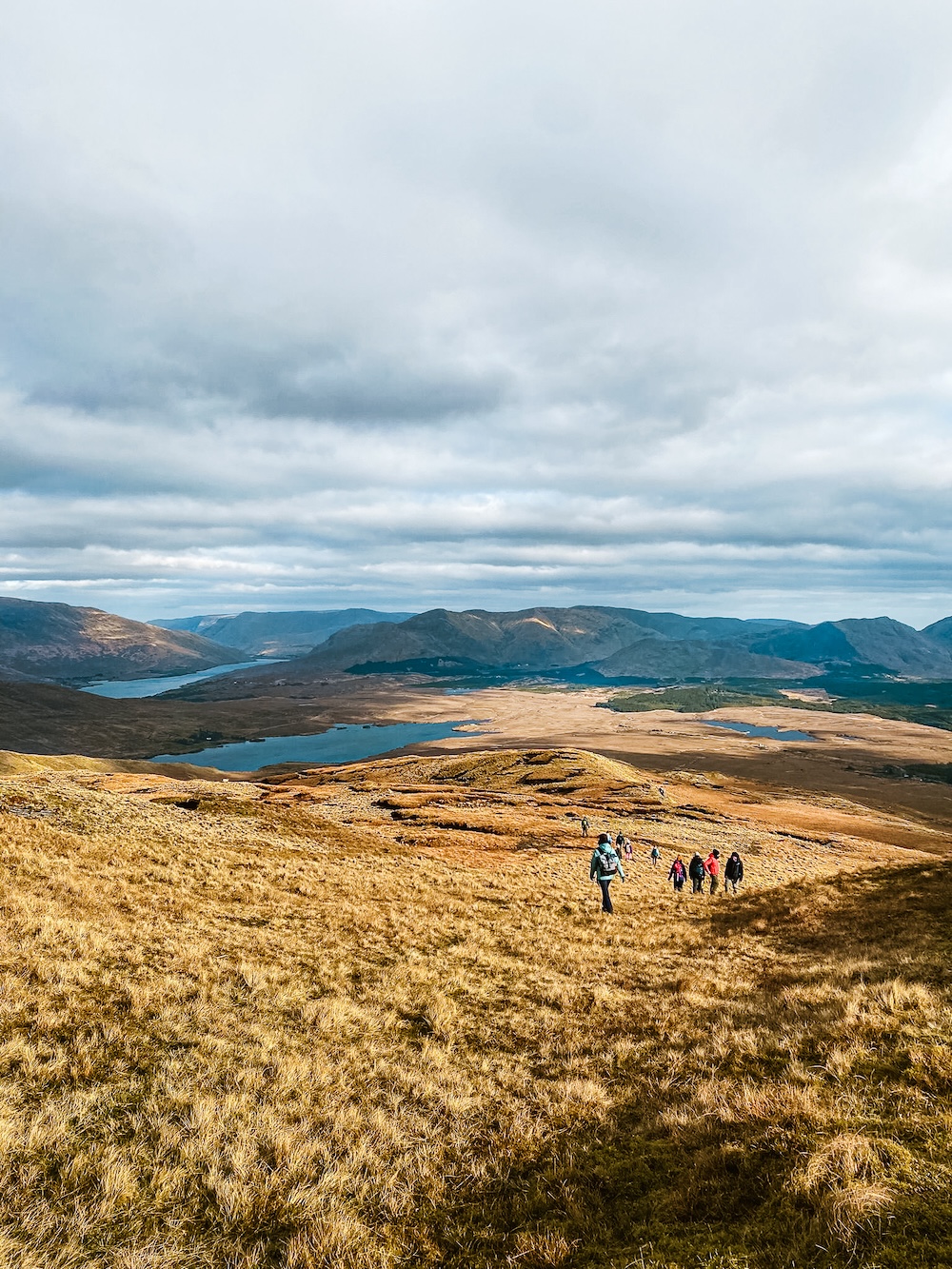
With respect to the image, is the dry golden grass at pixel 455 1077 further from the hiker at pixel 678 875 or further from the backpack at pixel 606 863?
the hiker at pixel 678 875

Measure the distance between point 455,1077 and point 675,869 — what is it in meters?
26.7

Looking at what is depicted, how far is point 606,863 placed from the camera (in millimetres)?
25484

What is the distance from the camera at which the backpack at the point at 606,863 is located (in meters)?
25.3

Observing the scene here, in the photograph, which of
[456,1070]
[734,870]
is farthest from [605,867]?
[456,1070]

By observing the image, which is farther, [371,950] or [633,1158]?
[371,950]

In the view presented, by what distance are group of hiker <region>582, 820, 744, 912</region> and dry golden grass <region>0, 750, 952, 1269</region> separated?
1.78 meters

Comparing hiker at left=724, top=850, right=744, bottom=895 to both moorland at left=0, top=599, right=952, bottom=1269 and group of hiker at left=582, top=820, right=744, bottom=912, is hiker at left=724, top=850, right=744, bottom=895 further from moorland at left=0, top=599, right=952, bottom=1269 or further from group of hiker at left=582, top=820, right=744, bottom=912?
moorland at left=0, top=599, right=952, bottom=1269

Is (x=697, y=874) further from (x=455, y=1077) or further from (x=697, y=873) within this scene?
(x=455, y=1077)

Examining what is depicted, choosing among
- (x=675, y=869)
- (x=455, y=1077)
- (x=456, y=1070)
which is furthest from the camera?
(x=675, y=869)

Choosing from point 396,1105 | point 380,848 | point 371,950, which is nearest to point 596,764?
point 380,848

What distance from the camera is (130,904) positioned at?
20047mm

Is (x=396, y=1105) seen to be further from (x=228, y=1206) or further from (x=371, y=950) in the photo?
(x=371, y=950)

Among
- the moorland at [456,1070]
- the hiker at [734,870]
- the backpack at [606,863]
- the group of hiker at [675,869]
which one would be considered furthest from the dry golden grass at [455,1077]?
the hiker at [734,870]

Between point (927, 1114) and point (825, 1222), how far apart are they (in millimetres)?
3505
